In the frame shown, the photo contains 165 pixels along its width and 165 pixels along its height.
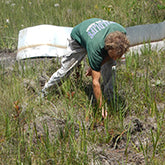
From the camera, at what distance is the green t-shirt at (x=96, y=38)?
10.2ft

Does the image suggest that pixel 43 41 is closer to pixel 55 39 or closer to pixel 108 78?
pixel 55 39

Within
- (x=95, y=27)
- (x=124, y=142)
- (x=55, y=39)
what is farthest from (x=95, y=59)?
(x=55, y=39)

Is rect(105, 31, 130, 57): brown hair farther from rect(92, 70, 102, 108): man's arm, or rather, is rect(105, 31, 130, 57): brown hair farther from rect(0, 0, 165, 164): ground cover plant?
rect(0, 0, 165, 164): ground cover plant

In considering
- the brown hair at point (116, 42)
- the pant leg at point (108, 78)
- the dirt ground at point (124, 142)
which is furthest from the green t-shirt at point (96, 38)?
the dirt ground at point (124, 142)

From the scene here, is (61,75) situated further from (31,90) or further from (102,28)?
(102,28)

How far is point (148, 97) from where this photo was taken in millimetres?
3355

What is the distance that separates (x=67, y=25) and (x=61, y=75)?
8.27 feet

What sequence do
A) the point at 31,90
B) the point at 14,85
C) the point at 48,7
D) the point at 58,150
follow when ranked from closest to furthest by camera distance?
1. the point at 58,150
2. the point at 14,85
3. the point at 31,90
4. the point at 48,7

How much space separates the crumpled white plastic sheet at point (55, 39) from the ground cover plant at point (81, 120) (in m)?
0.39

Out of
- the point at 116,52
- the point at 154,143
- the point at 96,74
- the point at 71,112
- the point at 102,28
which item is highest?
the point at 102,28

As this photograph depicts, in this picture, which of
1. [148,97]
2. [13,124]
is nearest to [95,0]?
[148,97]

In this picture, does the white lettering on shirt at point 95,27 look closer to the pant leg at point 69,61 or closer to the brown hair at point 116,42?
the brown hair at point 116,42

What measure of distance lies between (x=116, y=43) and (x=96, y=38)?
326 millimetres

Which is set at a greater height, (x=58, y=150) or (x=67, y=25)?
(x=67, y=25)
